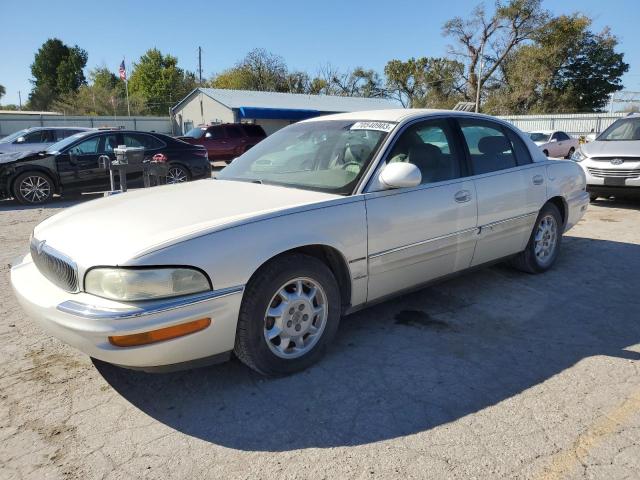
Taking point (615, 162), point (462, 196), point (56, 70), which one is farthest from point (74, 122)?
point (56, 70)

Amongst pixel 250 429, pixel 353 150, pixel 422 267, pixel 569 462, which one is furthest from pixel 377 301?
pixel 569 462

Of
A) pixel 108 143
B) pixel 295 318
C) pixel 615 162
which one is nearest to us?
pixel 295 318

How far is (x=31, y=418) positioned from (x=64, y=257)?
34.6 inches

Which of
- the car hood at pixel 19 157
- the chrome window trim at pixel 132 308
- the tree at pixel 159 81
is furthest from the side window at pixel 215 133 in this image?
the tree at pixel 159 81

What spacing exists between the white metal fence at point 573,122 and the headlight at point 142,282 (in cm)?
2966

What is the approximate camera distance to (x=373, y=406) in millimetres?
2693

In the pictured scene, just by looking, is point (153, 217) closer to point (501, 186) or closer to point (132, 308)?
point (132, 308)

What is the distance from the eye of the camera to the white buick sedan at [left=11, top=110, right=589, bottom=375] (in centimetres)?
242

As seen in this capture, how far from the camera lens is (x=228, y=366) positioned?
10.3 feet

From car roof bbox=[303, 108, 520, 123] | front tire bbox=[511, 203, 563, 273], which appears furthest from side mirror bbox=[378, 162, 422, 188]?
front tire bbox=[511, 203, 563, 273]

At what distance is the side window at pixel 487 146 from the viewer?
4090 mm

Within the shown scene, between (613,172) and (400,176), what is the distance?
6.89 metres

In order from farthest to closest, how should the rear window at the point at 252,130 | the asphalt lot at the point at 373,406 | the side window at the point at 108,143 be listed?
the rear window at the point at 252,130 < the side window at the point at 108,143 < the asphalt lot at the point at 373,406

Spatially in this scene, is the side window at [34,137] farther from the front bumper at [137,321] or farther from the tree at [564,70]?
the tree at [564,70]
